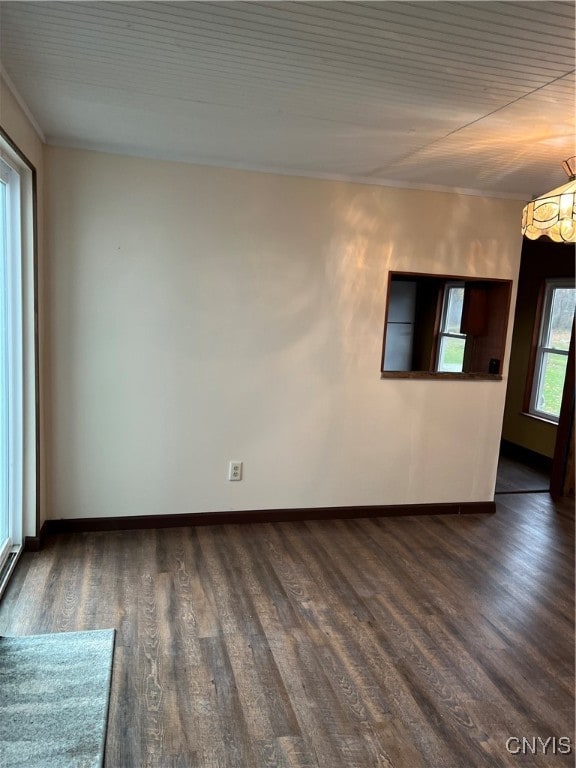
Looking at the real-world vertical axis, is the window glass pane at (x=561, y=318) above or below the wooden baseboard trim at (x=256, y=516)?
above

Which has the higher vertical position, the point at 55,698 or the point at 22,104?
the point at 22,104

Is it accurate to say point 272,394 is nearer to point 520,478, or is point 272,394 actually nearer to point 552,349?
point 520,478

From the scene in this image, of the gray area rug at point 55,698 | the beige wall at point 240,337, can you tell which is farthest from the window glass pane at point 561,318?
the gray area rug at point 55,698

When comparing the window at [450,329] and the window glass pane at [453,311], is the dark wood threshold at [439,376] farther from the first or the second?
the window glass pane at [453,311]

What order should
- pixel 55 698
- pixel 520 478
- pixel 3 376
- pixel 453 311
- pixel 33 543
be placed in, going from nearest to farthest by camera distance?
pixel 55 698, pixel 3 376, pixel 33 543, pixel 520 478, pixel 453 311

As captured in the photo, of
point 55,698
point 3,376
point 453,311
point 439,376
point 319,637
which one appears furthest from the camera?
point 453,311

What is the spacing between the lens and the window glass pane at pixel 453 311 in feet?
17.1

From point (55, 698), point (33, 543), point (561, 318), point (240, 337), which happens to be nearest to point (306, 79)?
point (240, 337)

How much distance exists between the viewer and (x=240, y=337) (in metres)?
3.50

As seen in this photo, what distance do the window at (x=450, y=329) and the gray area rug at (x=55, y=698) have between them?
12.8 feet

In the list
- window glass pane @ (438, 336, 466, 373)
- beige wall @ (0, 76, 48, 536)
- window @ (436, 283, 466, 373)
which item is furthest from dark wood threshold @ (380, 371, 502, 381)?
beige wall @ (0, 76, 48, 536)

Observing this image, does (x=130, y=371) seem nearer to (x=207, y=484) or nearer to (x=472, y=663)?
(x=207, y=484)

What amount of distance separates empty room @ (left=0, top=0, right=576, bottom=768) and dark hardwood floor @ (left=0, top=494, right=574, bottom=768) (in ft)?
0.05

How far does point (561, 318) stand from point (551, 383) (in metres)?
0.66
